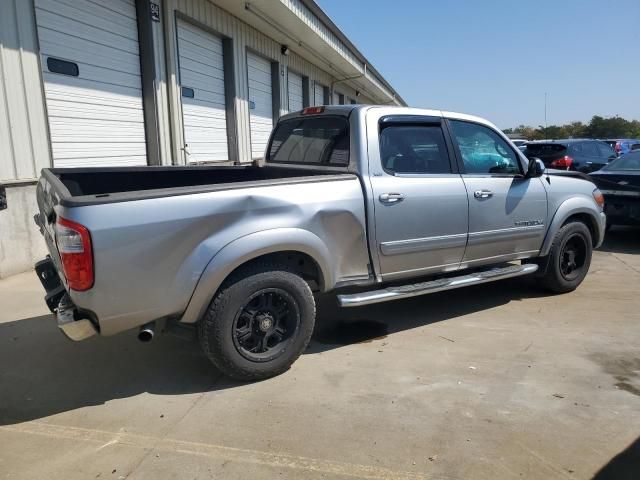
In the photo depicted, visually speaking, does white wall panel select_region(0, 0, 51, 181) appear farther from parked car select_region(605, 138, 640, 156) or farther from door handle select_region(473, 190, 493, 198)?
parked car select_region(605, 138, 640, 156)

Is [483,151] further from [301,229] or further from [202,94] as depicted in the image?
[202,94]

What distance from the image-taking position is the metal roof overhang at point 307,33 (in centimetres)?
1090

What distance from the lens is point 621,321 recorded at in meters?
4.84

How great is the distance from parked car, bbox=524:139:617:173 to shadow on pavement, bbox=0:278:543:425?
7519 mm

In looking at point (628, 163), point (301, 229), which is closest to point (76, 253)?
point (301, 229)

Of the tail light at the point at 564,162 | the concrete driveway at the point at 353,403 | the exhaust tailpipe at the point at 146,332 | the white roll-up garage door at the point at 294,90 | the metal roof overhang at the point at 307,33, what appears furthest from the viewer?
the white roll-up garage door at the point at 294,90

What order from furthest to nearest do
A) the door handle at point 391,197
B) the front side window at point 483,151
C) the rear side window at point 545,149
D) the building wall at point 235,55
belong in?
the rear side window at point 545,149
the building wall at point 235,55
the front side window at point 483,151
the door handle at point 391,197

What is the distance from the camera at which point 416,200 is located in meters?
4.20

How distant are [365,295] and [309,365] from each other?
686mm

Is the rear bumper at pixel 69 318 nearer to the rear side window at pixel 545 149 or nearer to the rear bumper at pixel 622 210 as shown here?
the rear bumper at pixel 622 210

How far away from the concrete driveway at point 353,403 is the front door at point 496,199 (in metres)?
0.68

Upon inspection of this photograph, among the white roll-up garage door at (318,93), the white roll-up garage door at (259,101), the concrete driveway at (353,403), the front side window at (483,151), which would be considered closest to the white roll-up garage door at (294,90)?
the white roll-up garage door at (318,93)

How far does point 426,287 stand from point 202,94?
7.93 metres

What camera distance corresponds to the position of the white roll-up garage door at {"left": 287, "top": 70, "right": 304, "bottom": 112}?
52.4 ft
